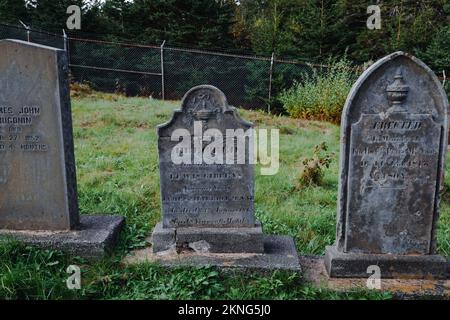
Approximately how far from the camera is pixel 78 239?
4.01 metres

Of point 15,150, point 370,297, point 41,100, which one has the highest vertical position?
point 41,100

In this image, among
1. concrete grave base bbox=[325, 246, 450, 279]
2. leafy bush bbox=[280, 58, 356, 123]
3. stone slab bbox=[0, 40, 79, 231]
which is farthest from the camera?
leafy bush bbox=[280, 58, 356, 123]

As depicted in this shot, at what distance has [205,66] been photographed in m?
15.8

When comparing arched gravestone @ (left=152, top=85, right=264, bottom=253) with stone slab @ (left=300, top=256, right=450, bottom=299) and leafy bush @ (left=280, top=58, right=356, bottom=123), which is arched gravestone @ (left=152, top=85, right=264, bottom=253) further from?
leafy bush @ (left=280, top=58, right=356, bottom=123)

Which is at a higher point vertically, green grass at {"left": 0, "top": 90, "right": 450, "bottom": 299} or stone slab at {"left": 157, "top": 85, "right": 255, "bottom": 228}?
stone slab at {"left": 157, "top": 85, "right": 255, "bottom": 228}

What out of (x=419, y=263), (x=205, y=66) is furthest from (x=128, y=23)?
(x=419, y=263)

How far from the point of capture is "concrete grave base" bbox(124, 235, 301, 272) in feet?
12.2

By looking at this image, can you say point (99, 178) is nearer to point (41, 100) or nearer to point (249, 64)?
point (41, 100)

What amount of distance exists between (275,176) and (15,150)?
395 centimetres

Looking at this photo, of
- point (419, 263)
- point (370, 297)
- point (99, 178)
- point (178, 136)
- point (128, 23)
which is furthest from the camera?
point (128, 23)

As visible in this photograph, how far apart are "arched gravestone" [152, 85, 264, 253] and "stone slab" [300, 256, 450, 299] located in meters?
0.59

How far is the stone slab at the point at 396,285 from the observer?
343 cm

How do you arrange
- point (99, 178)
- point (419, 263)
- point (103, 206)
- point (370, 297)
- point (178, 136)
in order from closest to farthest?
1. point (370, 297)
2. point (419, 263)
3. point (178, 136)
4. point (103, 206)
5. point (99, 178)

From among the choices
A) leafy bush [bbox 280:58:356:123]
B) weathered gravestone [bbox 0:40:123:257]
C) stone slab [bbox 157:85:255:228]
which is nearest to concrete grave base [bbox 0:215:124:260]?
weathered gravestone [bbox 0:40:123:257]
